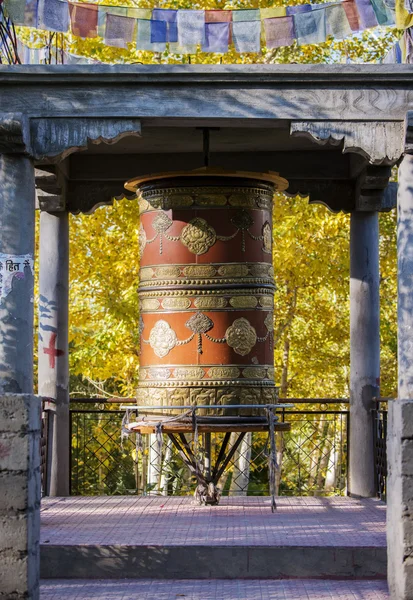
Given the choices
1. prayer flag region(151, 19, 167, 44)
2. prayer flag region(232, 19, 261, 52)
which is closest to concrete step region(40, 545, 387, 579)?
prayer flag region(232, 19, 261, 52)

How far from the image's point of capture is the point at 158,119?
8445 millimetres

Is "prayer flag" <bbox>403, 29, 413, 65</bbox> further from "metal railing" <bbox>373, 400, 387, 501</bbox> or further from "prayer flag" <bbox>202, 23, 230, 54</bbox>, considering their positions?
"metal railing" <bbox>373, 400, 387, 501</bbox>

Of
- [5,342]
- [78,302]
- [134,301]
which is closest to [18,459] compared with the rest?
[5,342]

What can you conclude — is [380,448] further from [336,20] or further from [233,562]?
[336,20]

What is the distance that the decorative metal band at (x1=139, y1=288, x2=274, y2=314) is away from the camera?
1059 centimetres

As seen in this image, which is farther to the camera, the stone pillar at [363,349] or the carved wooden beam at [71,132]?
the stone pillar at [363,349]

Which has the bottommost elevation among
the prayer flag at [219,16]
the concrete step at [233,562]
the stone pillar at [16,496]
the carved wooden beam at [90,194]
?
the concrete step at [233,562]

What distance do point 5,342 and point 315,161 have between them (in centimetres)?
530

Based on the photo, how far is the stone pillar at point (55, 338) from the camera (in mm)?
11953

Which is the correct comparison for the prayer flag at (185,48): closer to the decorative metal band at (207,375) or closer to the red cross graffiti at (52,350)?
the decorative metal band at (207,375)

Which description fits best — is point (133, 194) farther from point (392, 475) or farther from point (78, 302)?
point (78, 302)

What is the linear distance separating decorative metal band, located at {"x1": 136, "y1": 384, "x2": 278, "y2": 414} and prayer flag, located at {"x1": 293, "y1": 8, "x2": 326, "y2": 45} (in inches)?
136

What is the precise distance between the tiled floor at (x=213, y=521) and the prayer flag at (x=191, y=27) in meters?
4.39

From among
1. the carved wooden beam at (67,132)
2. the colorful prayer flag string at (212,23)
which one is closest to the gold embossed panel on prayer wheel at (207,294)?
the colorful prayer flag string at (212,23)
